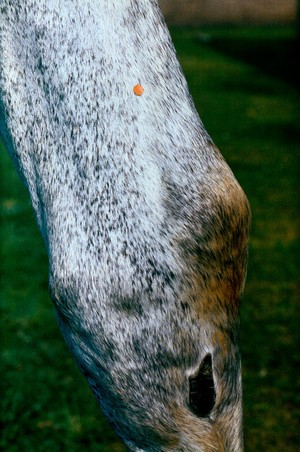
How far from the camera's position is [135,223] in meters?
0.99

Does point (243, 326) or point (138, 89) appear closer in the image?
point (138, 89)

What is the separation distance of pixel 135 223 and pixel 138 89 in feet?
0.60

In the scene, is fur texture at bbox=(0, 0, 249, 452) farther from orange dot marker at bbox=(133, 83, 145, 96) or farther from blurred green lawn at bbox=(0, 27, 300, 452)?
blurred green lawn at bbox=(0, 27, 300, 452)

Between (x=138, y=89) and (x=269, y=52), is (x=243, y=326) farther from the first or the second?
(x=269, y=52)

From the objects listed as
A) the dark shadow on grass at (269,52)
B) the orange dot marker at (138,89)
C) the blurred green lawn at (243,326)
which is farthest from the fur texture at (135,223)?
the dark shadow on grass at (269,52)

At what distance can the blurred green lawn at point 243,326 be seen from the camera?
3.89 m

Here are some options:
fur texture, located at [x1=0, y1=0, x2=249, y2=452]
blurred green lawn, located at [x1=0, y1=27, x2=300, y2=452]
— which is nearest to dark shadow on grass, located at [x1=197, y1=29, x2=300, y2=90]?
blurred green lawn, located at [x1=0, y1=27, x2=300, y2=452]

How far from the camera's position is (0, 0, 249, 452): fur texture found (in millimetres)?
997

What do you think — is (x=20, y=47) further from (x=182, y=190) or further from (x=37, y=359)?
(x=37, y=359)

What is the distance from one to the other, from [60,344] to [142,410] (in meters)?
3.90

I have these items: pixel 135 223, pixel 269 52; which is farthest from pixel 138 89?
pixel 269 52

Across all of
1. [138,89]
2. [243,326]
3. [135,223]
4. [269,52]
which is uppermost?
[138,89]

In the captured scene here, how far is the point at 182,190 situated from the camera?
1.02 metres

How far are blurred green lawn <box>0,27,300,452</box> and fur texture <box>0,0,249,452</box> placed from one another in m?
2.79
